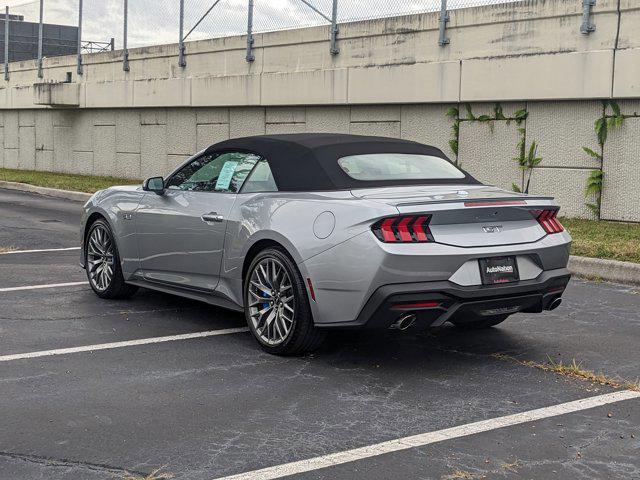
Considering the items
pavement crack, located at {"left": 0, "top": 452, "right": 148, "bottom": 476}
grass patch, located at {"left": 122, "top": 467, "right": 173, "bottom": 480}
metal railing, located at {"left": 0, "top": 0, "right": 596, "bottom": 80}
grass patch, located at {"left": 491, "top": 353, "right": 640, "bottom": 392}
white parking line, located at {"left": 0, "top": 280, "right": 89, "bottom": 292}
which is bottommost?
pavement crack, located at {"left": 0, "top": 452, "right": 148, "bottom": 476}

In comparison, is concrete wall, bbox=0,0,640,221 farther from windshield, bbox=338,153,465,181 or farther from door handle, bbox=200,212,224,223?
door handle, bbox=200,212,224,223

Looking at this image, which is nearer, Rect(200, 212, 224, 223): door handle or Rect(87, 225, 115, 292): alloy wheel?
Rect(200, 212, 224, 223): door handle

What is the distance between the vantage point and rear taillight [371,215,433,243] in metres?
5.66

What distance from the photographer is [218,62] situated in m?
22.1

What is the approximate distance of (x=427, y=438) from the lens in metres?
4.58

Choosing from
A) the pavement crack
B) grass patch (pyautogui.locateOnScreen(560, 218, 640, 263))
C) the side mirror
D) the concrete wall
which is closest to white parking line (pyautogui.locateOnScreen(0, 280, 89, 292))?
the side mirror

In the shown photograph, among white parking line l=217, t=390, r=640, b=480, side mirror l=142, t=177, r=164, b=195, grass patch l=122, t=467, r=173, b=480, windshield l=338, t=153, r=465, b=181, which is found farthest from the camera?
side mirror l=142, t=177, r=164, b=195

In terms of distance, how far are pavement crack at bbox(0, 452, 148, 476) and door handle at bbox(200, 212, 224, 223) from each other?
112 inches

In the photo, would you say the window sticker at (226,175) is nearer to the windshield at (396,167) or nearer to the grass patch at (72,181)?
the windshield at (396,167)

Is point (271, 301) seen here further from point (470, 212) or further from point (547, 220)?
point (547, 220)

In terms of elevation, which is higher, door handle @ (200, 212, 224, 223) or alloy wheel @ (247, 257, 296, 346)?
door handle @ (200, 212, 224, 223)

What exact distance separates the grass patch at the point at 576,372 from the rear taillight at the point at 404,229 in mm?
1154

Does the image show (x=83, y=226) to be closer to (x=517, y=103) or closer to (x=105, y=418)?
(x=105, y=418)

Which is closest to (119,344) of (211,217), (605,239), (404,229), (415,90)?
(211,217)
